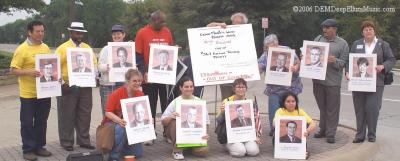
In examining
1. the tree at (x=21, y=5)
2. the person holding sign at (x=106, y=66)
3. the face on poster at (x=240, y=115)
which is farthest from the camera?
the tree at (x=21, y=5)

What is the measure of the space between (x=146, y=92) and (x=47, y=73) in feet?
5.66

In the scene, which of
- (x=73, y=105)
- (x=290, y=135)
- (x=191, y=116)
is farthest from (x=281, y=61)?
(x=73, y=105)

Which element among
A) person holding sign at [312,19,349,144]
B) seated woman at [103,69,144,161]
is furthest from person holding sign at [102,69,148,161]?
person holding sign at [312,19,349,144]

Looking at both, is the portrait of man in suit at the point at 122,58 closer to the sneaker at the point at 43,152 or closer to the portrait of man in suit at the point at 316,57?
the sneaker at the point at 43,152

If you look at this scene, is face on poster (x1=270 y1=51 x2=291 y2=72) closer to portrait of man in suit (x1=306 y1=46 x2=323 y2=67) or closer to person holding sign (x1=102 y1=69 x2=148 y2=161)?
portrait of man in suit (x1=306 y1=46 x2=323 y2=67)

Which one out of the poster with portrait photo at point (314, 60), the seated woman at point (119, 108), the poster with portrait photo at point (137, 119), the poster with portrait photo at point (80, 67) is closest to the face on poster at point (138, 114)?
the poster with portrait photo at point (137, 119)

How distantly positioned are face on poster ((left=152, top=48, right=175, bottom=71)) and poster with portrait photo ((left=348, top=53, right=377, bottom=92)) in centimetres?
271

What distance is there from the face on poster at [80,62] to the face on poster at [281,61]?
8.95ft

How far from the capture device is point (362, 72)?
24.7ft

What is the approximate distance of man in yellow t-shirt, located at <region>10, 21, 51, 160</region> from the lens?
6.52 m

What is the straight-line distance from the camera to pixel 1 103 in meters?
14.4

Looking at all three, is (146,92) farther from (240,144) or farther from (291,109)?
(291,109)

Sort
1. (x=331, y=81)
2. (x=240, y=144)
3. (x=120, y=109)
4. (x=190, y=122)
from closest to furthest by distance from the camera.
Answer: (x=120, y=109), (x=190, y=122), (x=240, y=144), (x=331, y=81)

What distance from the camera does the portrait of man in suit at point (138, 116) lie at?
6.43 meters
